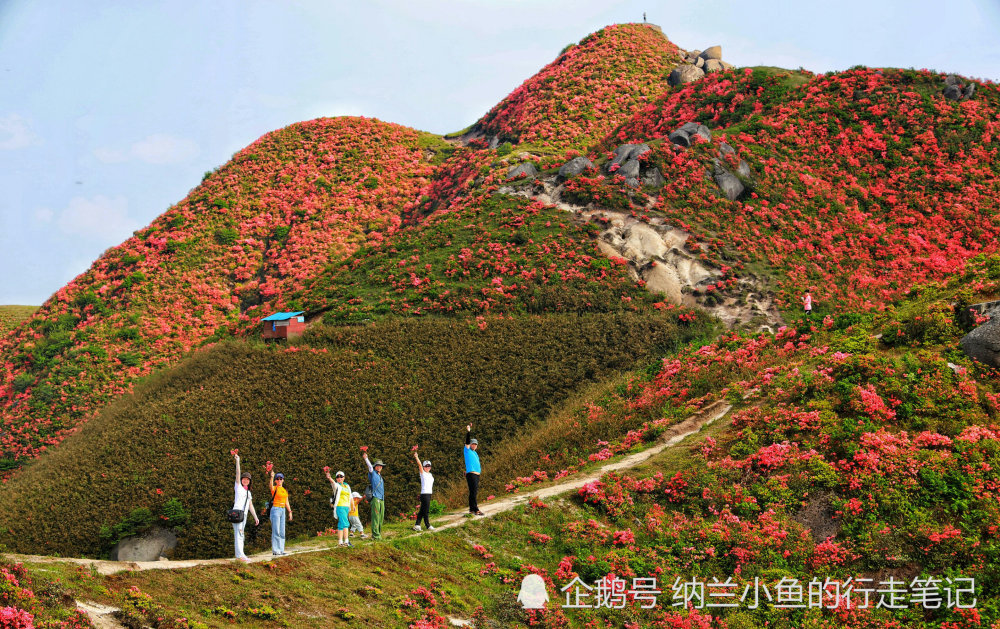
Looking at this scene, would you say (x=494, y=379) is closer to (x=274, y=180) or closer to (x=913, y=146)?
(x=913, y=146)

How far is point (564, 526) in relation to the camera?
61.7 feet

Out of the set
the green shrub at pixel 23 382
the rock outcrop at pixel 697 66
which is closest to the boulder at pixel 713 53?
the rock outcrop at pixel 697 66

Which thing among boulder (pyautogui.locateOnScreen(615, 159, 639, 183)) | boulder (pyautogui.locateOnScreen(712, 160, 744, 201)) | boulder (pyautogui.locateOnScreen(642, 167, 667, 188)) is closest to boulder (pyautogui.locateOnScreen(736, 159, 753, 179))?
boulder (pyautogui.locateOnScreen(712, 160, 744, 201))

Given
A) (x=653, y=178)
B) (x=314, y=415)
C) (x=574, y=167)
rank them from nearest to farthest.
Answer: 1. (x=314, y=415)
2. (x=653, y=178)
3. (x=574, y=167)

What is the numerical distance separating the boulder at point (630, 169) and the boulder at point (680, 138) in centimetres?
477

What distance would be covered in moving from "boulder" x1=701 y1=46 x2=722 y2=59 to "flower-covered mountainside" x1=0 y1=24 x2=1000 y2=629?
14.9 meters

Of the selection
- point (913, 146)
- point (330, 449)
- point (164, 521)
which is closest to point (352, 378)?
point (330, 449)

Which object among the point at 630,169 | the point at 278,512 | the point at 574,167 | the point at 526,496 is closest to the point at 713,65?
the point at 630,169

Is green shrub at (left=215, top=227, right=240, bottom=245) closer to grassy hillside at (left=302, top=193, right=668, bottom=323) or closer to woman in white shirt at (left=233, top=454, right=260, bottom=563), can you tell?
grassy hillside at (left=302, top=193, right=668, bottom=323)

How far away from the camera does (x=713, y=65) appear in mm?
82625

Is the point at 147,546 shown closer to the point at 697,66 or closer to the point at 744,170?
the point at 744,170

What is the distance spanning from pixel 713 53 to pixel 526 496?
3110 inches

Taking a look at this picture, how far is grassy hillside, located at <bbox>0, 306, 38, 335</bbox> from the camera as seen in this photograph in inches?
2593

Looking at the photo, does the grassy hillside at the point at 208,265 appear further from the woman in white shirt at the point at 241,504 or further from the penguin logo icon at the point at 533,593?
the penguin logo icon at the point at 533,593
